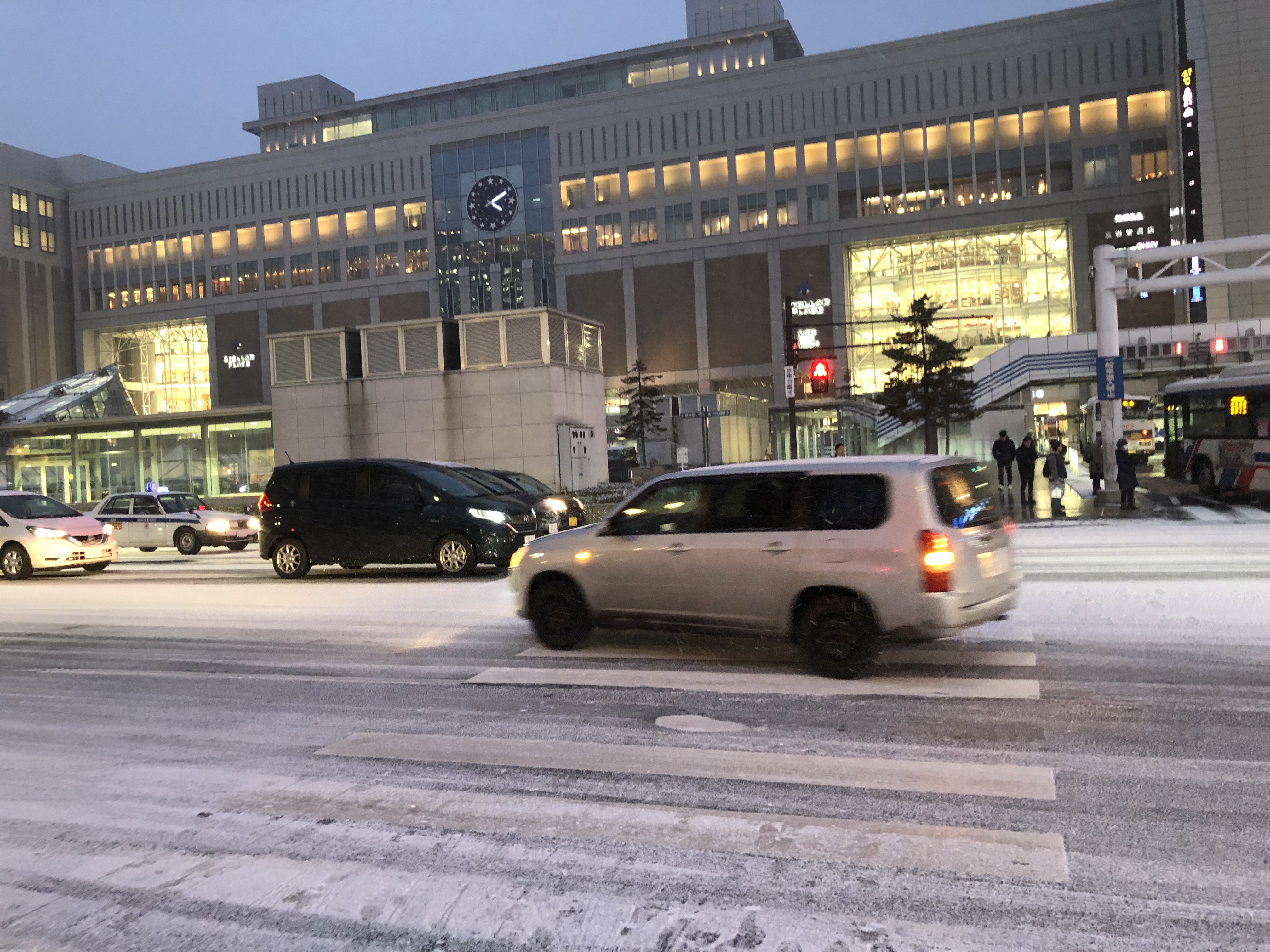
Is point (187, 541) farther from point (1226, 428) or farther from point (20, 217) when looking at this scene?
point (20, 217)

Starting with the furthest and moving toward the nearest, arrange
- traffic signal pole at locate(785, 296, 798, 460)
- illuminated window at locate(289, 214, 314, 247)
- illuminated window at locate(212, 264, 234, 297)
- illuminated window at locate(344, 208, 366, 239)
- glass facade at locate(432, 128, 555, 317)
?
illuminated window at locate(212, 264, 234, 297) < illuminated window at locate(289, 214, 314, 247) < illuminated window at locate(344, 208, 366, 239) < glass facade at locate(432, 128, 555, 317) < traffic signal pole at locate(785, 296, 798, 460)

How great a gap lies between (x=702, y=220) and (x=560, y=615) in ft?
213

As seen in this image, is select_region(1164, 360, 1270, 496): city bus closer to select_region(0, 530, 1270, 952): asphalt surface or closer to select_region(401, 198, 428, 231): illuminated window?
select_region(0, 530, 1270, 952): asphalt surface

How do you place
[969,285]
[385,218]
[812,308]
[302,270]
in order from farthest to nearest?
1. [302,270]
2. [385,218]
3. [812,308]
4. [969,285]

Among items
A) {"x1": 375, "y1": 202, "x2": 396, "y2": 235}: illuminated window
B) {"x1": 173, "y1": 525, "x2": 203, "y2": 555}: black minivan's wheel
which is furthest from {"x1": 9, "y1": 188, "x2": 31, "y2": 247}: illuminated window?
{"x1": 173, "y1": 525, "x2": 203, "y2": 555}: black minivan's wheel

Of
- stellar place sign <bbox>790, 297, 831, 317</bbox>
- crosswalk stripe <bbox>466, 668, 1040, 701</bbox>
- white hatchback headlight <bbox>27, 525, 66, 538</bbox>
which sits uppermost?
stellar place sign <bbox>790, 297, 831, 317</bbox>

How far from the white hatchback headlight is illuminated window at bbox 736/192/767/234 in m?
58.0

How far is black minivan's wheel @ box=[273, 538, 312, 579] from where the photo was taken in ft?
51.4

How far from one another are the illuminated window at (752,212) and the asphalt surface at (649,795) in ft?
205

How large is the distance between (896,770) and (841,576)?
2241 mm

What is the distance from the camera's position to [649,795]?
5.18 metres

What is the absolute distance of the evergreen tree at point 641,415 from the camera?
5025 centimetres

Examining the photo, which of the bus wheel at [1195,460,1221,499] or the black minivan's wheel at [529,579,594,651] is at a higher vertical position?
the bus wheel at [1195,460,1221,499]

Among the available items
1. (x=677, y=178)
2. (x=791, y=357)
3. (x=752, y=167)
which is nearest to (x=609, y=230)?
(x=677, y=178)
